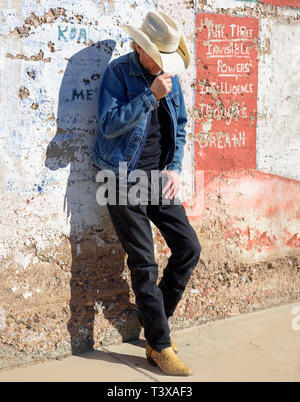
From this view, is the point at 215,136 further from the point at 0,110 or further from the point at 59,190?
the point at 0,110

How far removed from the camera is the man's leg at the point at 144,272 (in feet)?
10.4

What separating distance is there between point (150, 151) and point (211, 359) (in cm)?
131

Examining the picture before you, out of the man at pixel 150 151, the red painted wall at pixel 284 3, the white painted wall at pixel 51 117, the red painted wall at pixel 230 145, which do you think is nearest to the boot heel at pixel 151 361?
the man at pixel 150 151

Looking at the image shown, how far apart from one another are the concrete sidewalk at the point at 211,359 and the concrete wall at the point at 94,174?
0.36ft

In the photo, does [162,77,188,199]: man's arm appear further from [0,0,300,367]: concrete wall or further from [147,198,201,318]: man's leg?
[0,0,300,367]: concrete wall

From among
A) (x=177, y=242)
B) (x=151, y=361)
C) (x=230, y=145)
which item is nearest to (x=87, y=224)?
(x=177, y=242)

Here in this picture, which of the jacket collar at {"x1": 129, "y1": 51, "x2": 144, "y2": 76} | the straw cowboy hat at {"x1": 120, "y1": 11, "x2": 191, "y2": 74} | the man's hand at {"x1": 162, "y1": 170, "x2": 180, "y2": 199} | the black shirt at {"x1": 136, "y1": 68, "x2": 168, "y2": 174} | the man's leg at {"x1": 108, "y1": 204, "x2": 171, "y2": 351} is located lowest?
the man's leg at {"x1": 108, "y1": 204, "x2": 171, "y2": 351}

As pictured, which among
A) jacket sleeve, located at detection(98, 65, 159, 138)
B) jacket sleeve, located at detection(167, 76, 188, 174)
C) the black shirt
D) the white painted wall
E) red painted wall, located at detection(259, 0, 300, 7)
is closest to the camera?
jacket sleeve, located at detection(98, 65, 159, 138)

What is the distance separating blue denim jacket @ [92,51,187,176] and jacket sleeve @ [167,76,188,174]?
0.10m

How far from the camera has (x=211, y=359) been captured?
3363 millimetres

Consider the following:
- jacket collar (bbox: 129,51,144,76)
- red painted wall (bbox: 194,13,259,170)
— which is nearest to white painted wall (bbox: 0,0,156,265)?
jacket collar (bbox: 129,51,144,76)

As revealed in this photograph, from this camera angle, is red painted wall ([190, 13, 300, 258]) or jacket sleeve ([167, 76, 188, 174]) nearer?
jacket sleeve ([167, 76, 188, 174])

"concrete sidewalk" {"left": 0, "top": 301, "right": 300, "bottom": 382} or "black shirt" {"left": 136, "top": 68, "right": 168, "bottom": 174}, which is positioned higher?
"black shirt" {"left": 136, "top": 68, "right": 168, "bottom": 174}

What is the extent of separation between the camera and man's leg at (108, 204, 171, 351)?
10.4 ft
